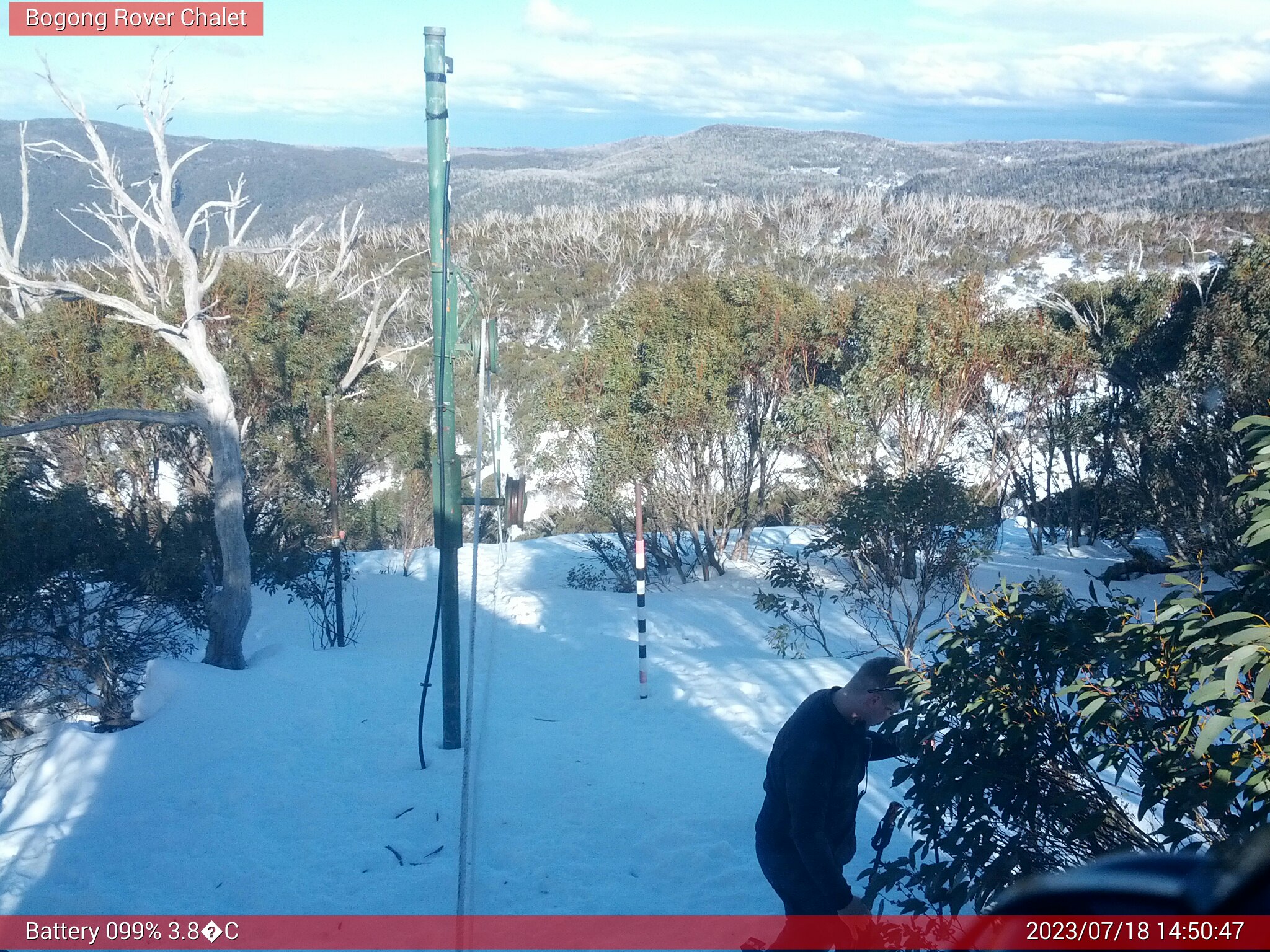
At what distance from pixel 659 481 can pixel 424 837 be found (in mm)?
9277

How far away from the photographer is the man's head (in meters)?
3.08

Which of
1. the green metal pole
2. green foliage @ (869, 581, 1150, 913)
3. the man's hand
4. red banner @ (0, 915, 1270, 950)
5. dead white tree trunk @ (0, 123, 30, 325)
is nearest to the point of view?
green foliage @ (869, 581, 1150, 913)

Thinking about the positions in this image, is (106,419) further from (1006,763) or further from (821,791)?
(1006,763)

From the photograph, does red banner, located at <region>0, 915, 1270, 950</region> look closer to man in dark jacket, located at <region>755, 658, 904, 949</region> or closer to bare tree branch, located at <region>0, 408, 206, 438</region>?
man in dark jacket, located at <region>755, 658, 904, 949</region>

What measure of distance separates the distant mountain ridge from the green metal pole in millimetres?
24927

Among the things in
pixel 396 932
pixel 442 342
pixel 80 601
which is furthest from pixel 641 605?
pixel 80 601

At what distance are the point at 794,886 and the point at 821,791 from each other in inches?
15.4

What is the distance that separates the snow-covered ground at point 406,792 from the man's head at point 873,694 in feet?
5.41

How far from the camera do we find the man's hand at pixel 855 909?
2.96 m

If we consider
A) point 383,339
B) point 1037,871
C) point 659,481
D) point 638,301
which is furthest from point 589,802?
point 383,339

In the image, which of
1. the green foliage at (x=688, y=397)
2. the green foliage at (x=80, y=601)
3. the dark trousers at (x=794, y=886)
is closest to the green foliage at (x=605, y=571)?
the green foliage at (x=688, y=397)

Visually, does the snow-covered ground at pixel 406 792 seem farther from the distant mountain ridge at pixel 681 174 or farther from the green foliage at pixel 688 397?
the distant mountain ridge at pixel 681 174

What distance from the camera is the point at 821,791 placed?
9.95 ft

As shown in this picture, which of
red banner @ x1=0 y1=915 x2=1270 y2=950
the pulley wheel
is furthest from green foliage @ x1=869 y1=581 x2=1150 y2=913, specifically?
the pulley wheel
